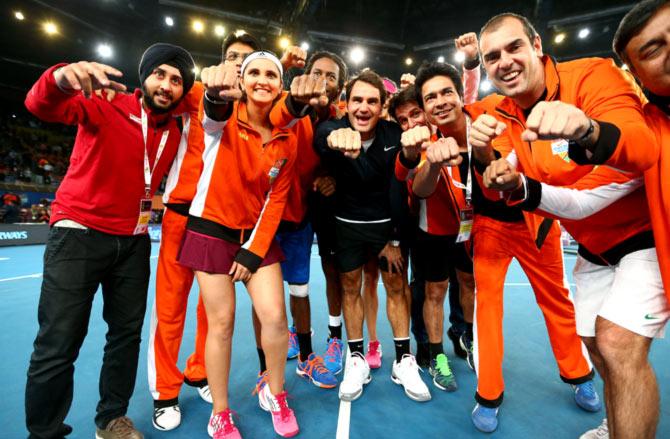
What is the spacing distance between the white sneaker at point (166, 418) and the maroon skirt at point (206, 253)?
3.12ft

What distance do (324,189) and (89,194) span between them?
4.95 feet

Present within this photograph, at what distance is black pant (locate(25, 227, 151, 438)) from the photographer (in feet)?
5.40

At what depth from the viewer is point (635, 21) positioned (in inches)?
50.8

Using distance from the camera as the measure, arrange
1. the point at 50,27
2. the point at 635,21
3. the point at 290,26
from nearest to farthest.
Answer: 1. the point at 635,21
2. the point at 290,26
3. the point at 50,27

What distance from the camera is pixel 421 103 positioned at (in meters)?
2.45

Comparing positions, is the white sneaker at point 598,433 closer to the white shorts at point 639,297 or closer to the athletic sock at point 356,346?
the white shorts at point 639,297

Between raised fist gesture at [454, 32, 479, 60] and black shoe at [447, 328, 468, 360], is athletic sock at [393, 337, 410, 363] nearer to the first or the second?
black shoe at [447, 328, 468, 360]

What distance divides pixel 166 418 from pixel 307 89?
213 centimetres

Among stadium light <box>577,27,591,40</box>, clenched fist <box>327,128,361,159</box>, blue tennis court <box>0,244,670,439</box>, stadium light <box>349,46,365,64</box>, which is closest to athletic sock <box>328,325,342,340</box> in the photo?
blue tennis court <box>0,244,670,439</box>

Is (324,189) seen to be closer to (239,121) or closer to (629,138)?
(239,121)

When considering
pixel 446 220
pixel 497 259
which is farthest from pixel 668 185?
pixel 446 220

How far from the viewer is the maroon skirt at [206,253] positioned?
189cm

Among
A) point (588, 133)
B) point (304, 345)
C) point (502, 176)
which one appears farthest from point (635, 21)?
point (304, 345)

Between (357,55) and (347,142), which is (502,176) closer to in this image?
(347,142)
